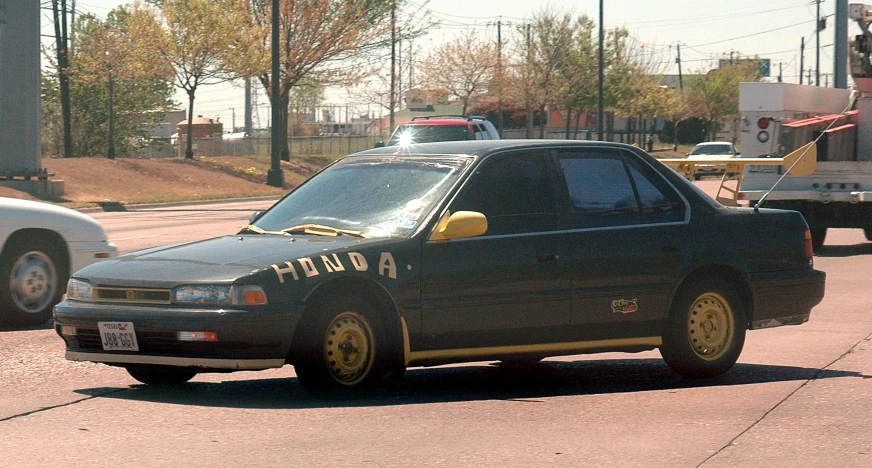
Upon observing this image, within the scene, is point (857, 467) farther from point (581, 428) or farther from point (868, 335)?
point (868, 335)

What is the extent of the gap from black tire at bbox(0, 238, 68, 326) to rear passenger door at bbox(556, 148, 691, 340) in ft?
15.4

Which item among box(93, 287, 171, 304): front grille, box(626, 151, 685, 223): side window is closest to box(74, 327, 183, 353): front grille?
box(93, 287, 171, 304): front grille

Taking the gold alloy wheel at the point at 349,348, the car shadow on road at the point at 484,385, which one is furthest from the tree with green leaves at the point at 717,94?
the gold alloy wheel at the point at 349,348

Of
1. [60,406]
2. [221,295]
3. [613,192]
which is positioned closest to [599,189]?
[613,192]

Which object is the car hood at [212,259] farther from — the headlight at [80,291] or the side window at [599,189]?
the side window at [599,189]

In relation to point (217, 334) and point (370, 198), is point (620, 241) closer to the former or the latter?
point (370, 198)

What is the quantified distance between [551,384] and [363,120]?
154088 mm

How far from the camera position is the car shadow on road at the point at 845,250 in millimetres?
19078

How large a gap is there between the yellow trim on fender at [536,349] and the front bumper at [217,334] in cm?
80

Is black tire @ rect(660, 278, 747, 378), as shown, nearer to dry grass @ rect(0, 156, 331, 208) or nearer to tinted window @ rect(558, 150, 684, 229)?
tinted window @ rect(558, 150, 684, 229)

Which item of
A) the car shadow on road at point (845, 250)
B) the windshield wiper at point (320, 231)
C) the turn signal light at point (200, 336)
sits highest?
the windshield wiper at point (320, 231)

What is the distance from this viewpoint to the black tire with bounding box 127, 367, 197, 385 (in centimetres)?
776

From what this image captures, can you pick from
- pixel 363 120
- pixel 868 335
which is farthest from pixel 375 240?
pixel 363 120

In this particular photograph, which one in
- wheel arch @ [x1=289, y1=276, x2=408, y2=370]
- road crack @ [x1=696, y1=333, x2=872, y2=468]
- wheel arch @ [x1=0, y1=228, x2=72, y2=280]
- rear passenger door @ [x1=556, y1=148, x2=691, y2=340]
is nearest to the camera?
road crack @ [x1=696, y1=333, x2=872, y2=468]
